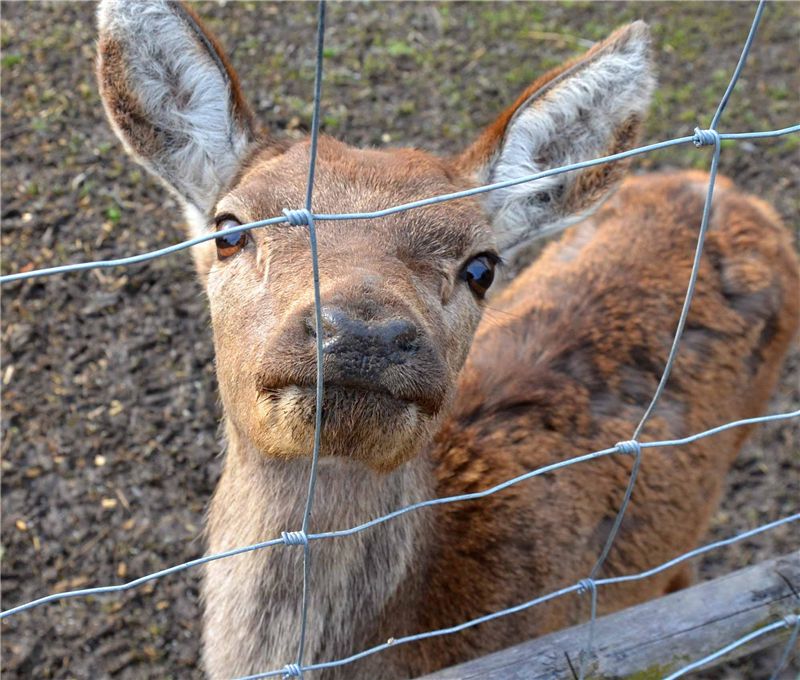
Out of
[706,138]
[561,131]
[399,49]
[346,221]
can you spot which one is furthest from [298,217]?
[399,49]

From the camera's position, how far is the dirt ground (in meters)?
3.89

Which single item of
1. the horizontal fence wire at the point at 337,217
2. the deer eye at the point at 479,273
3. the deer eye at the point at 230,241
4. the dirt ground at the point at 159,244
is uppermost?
the horizontal fence wire at the point at 337,217

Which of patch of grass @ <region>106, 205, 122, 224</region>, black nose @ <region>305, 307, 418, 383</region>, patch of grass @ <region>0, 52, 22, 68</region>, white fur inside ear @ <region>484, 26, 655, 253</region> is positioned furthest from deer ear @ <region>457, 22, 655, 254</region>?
patch of grass @ <region>0, 52, 22, 68</region>

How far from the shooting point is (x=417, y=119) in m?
6.34

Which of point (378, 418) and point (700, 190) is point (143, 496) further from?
point (700, 190)

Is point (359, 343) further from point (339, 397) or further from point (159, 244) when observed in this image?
point (159, 244)

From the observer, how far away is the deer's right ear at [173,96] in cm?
241

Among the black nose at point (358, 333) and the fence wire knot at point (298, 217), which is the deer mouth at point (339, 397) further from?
the fence wire knot at point (298, 217)

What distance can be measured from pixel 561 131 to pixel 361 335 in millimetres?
1476

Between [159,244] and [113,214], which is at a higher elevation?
[113,214]

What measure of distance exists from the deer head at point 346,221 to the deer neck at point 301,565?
0.27 metres

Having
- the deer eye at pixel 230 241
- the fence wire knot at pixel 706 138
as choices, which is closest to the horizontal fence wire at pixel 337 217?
the fence wire knot at pixel 706 138

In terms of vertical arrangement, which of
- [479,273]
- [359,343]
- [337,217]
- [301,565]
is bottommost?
[301,565]

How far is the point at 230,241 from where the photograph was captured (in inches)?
95.7
